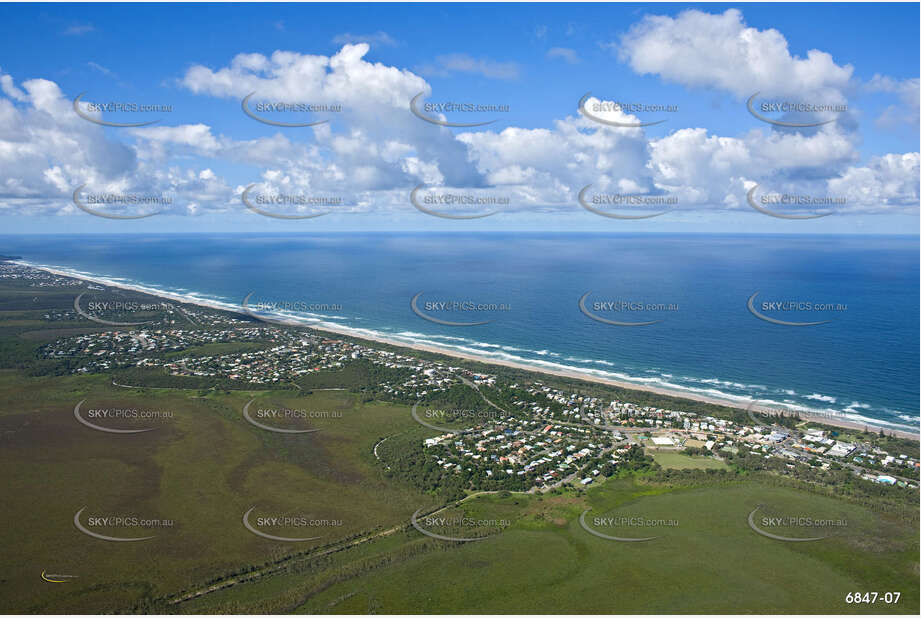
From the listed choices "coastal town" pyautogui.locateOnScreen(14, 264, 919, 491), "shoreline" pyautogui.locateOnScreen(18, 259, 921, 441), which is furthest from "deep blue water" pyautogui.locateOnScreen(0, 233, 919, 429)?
"coastal town" pyautogui.locateOnScreen(14, 264, 919, 491)

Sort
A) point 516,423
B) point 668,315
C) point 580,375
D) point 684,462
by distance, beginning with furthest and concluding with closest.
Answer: point 668,315 < point 580,375 < point 516,423 < point 684,462

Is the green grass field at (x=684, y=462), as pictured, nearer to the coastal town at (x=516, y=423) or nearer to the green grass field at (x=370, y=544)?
the green grass field at (x=370, y=544)

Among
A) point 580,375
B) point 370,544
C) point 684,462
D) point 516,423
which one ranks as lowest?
point 370,544

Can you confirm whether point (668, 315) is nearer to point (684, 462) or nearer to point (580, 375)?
point (580, 375)

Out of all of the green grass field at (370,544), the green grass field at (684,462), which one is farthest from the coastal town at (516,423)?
the green grass field at (370,544)

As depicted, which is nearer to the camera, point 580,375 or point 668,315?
point 580,375

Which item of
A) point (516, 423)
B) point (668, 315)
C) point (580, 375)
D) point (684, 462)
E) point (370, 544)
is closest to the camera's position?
point (370, 544)

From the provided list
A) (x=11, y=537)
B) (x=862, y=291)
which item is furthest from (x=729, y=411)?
(x=862, y=291)

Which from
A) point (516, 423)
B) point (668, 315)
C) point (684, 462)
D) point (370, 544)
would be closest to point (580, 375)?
point (516, 423)

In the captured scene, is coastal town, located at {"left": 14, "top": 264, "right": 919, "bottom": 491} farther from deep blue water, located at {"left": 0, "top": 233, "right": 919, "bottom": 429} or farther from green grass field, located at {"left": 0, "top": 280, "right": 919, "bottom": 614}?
deep blue water, located at {"left": 0, "top": 233, "right": 919, "bottom": 429}
